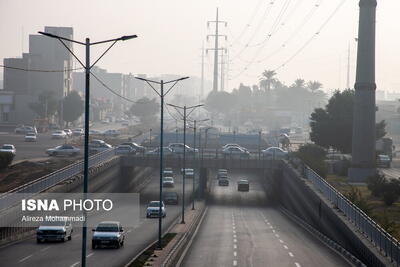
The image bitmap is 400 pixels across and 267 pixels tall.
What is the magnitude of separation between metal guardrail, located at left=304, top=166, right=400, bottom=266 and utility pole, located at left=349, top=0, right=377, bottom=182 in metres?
13.8

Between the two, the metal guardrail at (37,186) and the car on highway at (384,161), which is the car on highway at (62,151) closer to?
the metal guardrail at (37,186)

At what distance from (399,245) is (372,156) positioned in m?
47.4

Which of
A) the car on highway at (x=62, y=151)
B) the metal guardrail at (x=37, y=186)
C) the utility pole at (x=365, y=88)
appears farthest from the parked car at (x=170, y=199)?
the utility pole at (x=365, y=88)

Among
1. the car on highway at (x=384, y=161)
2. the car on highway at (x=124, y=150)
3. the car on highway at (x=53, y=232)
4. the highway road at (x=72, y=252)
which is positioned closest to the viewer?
the highway road at (x=72, y=252)

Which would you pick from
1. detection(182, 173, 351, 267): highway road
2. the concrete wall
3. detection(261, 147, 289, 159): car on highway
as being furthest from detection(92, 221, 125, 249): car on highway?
detection(261, 147, 289, 159): car on highway

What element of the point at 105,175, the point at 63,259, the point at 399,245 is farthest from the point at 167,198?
the point at 399,245

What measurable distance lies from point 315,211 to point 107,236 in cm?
2539

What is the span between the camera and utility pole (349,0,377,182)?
82.5 m

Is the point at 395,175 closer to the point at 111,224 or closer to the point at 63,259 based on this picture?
the point at 111,224

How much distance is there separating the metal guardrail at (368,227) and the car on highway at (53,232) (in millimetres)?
18921

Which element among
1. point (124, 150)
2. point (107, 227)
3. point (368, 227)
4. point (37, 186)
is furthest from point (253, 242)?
point (124, 150)

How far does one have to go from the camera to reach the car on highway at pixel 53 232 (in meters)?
54.4

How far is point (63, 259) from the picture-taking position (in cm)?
4678

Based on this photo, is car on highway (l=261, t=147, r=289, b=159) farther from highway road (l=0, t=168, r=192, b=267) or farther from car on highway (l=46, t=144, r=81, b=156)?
highway road (l=0, t=168, r=192, b=267)
